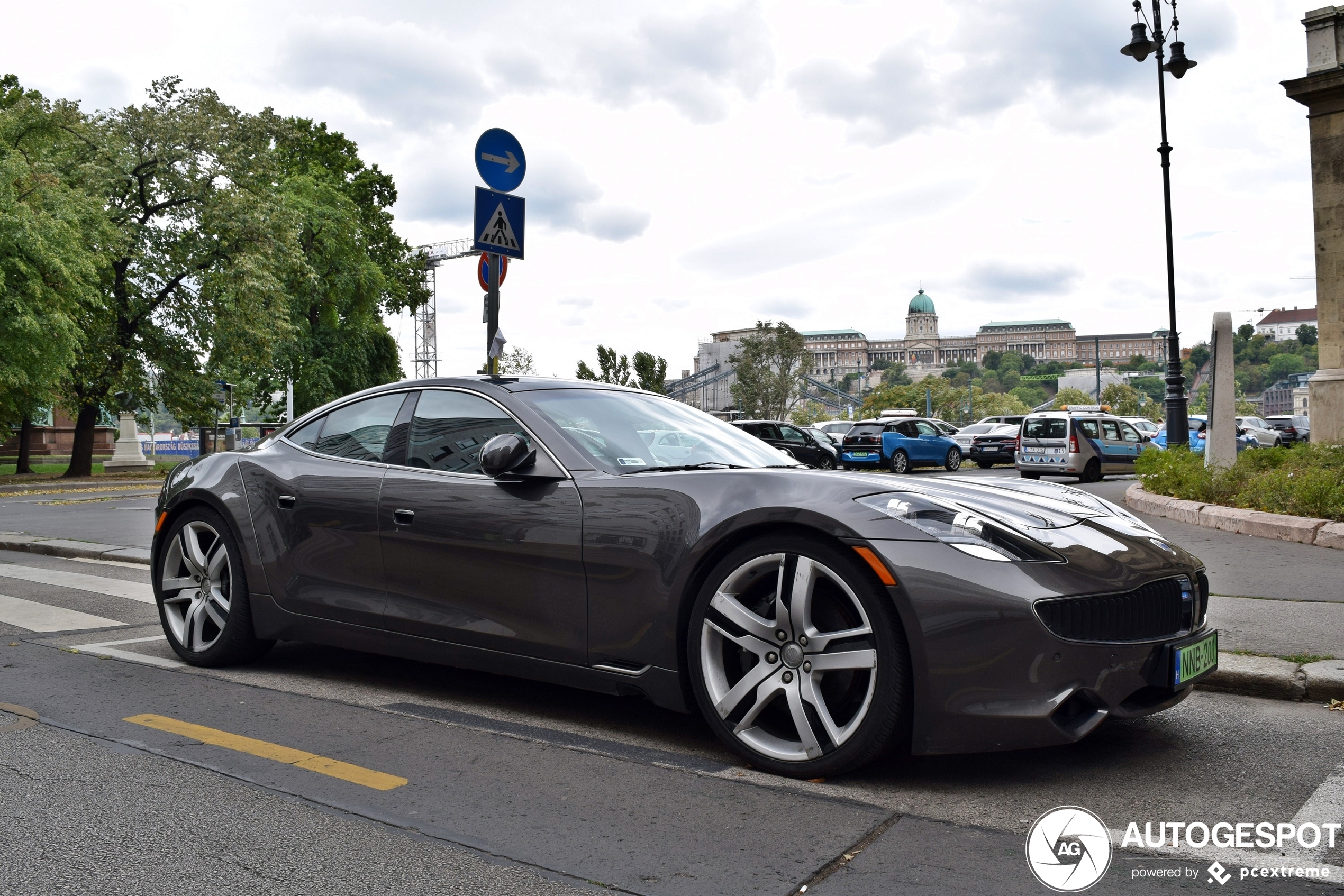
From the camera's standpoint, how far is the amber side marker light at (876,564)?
3127 mm

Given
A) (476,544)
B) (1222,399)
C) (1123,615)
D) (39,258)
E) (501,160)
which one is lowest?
(1123,615)

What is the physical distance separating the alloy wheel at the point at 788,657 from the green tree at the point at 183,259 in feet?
93.6

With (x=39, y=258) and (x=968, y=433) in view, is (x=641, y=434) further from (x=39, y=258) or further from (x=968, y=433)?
(x=968, y=433)

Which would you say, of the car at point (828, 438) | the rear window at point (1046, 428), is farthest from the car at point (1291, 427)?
the rear window at point (1046, 428)

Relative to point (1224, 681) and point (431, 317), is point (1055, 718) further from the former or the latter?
point (431, 317)

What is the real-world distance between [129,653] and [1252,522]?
936 centimetres

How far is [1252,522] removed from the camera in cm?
1002

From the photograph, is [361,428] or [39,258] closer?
[361,428]

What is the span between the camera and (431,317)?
96875 millimetres

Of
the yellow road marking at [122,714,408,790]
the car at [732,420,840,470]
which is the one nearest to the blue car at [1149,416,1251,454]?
the car at [732,420,840,470]

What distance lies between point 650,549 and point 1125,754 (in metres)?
1.71

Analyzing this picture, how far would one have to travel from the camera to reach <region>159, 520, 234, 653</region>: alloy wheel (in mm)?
5086

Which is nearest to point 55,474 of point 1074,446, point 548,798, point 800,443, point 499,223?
point 800,443

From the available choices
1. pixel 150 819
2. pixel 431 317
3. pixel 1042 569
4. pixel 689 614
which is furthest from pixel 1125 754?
pixel 431 317
